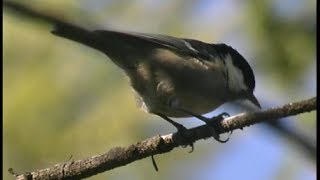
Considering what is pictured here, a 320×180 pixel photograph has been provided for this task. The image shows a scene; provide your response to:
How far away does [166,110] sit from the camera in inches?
119

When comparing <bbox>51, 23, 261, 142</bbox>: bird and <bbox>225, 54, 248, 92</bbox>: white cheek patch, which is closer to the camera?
<bbox>51, 23, 261, 142</bbox>: bird

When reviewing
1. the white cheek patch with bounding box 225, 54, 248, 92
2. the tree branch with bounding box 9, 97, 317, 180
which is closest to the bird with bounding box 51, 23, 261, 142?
the white cheek patch with bounding box 225, 54, 248, 92

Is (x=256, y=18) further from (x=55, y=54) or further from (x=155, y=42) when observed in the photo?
(x=55, y=54)

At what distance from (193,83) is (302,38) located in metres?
0.60

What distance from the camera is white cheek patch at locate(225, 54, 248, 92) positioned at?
2986 millimetres

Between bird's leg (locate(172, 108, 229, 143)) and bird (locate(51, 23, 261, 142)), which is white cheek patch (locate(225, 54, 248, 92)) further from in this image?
bird's leg (locate(172, 108, 229, 143))

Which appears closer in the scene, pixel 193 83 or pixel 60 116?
pixel 193 83

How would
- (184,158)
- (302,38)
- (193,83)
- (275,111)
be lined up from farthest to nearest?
(184,158) → (302,38) → (193,83) → (275,111)

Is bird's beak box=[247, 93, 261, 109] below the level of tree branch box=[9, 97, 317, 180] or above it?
below

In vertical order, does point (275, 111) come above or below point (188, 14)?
above

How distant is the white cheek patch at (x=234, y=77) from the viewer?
2.99 meters

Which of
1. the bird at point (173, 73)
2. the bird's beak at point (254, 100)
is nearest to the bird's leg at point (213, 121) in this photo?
the bird at point (173, 73)

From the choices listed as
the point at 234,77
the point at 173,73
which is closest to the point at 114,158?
the point at 173,73

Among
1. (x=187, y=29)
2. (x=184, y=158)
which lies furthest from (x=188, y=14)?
(x=184, y=158)
